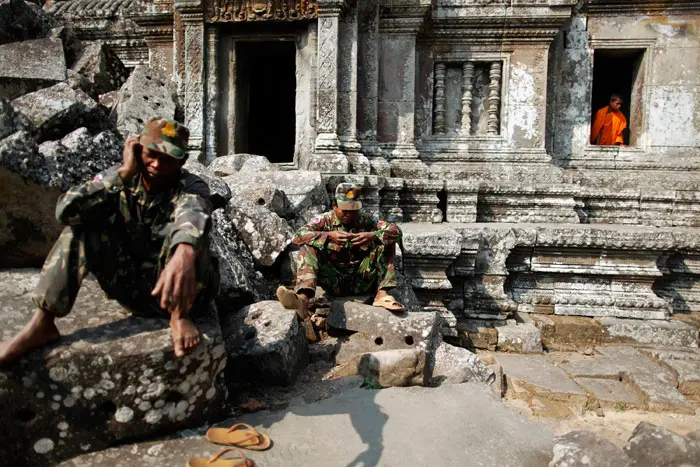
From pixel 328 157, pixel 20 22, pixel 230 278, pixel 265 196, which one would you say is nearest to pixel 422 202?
pixel 328 157

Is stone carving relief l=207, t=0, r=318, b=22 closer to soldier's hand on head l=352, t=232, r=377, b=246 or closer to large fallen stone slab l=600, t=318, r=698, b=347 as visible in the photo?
soldier's hand on head l=352, t=232, r=377, b=246

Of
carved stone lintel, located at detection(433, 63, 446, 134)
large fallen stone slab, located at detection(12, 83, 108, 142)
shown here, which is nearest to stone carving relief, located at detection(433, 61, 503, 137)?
carved stone lintel, located at detection(433, 63, 446, 134)

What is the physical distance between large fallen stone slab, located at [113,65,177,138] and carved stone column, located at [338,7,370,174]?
85.6 inches

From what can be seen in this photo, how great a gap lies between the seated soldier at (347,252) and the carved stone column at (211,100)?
134 inches

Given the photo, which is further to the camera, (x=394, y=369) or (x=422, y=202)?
(x=422, y=202)

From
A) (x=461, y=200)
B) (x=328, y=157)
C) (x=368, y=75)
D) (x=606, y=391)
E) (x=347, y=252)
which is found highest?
(x=368, y=75)

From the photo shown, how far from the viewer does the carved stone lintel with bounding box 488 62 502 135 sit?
7328 millimetres

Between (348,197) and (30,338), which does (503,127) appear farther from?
(30,338)

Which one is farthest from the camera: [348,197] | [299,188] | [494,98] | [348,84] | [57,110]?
[494,98]

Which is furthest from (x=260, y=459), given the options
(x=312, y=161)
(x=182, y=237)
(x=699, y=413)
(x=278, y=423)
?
(x=312, y=161)

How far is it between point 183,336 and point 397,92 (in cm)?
558

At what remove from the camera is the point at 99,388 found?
2354 mm

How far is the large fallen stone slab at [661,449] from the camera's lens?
2.44 m

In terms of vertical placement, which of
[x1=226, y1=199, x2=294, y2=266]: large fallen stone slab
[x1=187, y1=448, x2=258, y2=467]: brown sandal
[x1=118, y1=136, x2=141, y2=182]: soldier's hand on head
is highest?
[x1=118, y1=136, x2=141, y2=182]: soldier's hand on head
